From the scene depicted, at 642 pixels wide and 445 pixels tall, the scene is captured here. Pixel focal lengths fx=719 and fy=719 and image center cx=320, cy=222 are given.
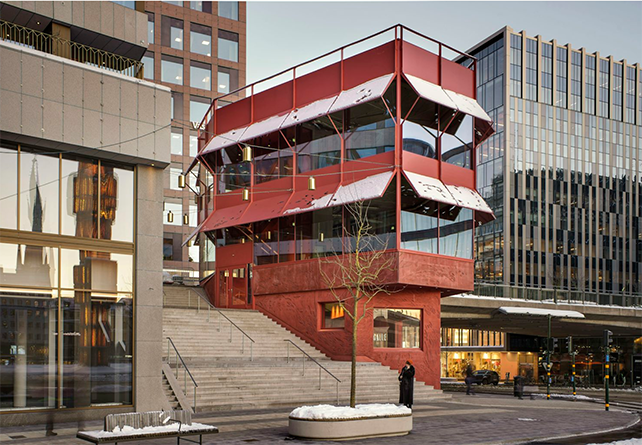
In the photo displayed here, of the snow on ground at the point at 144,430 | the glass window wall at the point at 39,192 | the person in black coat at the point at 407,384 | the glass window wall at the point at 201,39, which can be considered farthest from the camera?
the glass window wall at the point at 201,39

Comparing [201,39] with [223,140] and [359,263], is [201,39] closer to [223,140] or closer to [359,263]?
[223,140]

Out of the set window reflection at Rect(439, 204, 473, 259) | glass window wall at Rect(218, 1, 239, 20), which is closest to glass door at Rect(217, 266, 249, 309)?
window reflection at Rect(439, 204, 473, 259)

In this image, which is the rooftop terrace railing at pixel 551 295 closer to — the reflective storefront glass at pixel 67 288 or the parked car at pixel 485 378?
the parked car at pixel 485 378

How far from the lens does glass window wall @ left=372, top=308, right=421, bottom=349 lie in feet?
109

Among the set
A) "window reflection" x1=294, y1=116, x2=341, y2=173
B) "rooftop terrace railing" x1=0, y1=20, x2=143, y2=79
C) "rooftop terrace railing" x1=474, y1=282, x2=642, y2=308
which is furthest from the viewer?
"rooftop terrace railing" x1=474, y1=282, x2=642, y2=308

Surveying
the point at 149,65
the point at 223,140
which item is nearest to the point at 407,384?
the point at 223,140

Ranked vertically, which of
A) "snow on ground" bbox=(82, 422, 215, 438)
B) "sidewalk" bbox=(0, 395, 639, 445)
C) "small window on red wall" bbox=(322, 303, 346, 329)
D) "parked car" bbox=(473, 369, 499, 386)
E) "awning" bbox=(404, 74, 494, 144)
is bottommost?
"parked car" bbox=(473, 369, 499, 386)

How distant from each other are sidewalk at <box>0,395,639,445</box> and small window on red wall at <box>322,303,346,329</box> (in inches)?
288

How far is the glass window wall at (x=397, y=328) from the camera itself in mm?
33125

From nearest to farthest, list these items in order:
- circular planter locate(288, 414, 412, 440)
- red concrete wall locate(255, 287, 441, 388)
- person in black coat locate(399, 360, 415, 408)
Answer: circular planter locate(288, 414, 412, 440) → person in black coat locate(399, 360, 415, 408) → red concrete wall locate(255, 287, 441, 388)

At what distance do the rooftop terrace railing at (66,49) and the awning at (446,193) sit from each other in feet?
48.0

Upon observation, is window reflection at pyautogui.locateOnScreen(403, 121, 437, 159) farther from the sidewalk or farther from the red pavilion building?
the sidewalk

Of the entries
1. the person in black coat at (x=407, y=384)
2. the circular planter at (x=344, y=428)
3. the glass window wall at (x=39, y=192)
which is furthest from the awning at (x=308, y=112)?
the circular planter at (x=344, y=428)

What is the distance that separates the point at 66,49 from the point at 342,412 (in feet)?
39.9
